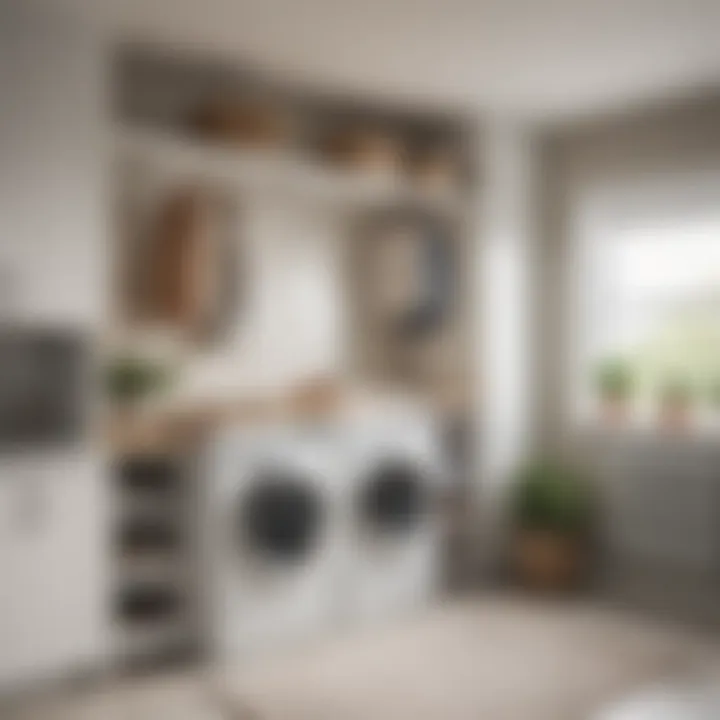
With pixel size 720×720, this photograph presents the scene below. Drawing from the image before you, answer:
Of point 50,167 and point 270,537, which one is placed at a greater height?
point 50,167

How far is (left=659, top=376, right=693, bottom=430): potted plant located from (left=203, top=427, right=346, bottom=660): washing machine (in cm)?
184

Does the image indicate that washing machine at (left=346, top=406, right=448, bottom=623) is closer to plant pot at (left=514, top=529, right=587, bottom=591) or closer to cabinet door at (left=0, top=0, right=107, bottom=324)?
plant pot at (left=514, top=529, right=587, bottom=591)

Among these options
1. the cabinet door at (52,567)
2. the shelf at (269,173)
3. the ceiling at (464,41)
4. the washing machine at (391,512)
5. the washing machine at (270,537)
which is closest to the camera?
the cabinet door at (52,567)

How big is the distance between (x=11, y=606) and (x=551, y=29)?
2.88 meters

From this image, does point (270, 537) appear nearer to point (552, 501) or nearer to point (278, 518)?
point (278, 518)

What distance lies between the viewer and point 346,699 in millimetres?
3301

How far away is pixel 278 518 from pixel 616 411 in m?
2.16

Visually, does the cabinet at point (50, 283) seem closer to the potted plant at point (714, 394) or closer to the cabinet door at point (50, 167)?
the cabinet door at point (50, 167)

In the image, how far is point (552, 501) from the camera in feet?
16.3

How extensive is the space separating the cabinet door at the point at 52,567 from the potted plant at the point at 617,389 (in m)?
2.80

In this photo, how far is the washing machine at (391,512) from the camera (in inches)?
170

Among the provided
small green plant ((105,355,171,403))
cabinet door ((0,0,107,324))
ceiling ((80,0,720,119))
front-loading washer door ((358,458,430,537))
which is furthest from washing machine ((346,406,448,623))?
ceiling ((80,0,720,119))

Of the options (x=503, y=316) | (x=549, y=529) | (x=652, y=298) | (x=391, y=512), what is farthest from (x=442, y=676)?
(x=652, y=298)

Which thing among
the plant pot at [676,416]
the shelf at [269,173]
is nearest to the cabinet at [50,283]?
the shelf at [269,173]
